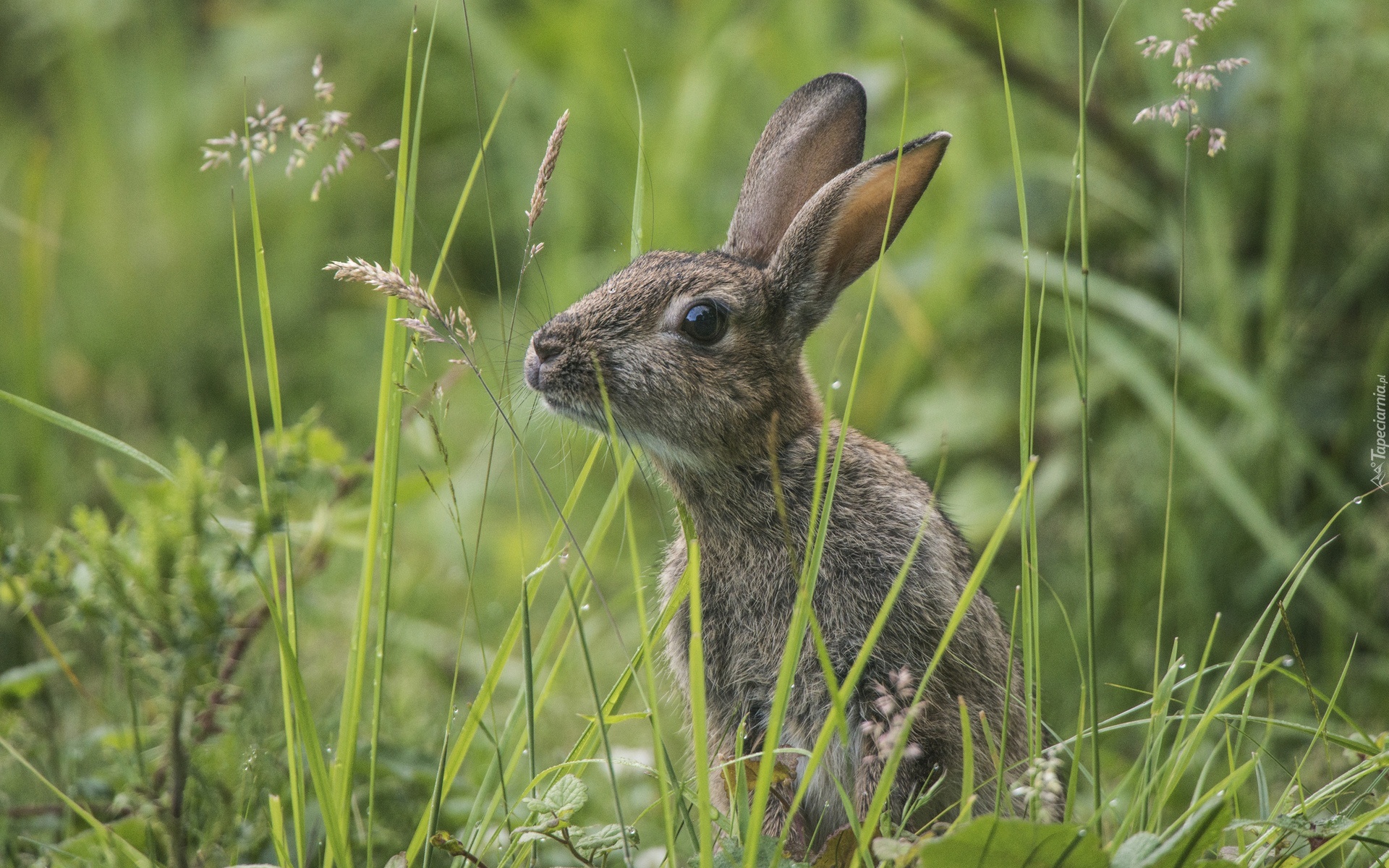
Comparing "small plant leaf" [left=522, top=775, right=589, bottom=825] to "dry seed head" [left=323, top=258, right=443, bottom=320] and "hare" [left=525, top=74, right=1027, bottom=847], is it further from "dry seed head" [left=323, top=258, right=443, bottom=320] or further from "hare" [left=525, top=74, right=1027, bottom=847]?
"dry seed head" [left=323, top=258, right=443, bottom=320]

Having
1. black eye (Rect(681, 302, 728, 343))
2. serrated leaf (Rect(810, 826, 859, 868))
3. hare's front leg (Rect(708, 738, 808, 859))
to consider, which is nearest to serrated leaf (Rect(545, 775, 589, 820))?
hare's front leg (Rect(708, 738, 808, 859))

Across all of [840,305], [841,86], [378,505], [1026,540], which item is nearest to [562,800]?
[378,505]

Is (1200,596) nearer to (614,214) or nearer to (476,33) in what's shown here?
(614,214)

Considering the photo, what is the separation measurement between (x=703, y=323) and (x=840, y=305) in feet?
7.72

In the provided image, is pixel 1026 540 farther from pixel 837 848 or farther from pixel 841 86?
pixel 841 86

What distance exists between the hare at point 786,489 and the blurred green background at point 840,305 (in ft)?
1.04

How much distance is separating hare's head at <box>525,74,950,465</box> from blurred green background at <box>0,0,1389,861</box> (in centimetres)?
30

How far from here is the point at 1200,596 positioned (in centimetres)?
459

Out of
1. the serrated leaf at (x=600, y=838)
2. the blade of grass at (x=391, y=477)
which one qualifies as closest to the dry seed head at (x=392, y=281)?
the blade of grass at (x=391, y=477)

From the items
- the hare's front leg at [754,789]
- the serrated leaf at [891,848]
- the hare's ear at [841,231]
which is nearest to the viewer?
the serrated leaf at [891,848]

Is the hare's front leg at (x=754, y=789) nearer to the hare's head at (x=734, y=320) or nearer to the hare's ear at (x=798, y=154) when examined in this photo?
the hare's head at (x=734, y=320)

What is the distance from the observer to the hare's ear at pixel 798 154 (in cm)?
365

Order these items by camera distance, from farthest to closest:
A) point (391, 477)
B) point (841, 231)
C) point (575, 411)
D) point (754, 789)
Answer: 1. point (841, 231)
2. point (575, 411)
3. point (754, 789)
4. point (391, 477)

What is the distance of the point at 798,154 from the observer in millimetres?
3682
